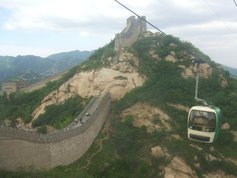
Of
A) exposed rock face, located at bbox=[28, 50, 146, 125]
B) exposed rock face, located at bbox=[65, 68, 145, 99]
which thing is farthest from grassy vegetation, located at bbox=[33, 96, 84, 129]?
exposed rock face, located at bbox=[65, 68, 145, 99]

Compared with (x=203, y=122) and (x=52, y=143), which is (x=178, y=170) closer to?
(x=52, y=143)

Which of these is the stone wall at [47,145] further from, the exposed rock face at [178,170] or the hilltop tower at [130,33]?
the hilltop tower at [130,33]

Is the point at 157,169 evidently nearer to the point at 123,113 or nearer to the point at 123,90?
the point at 123,113

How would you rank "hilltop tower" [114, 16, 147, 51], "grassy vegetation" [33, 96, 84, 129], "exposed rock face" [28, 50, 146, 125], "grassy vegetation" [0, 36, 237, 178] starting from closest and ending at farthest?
"grassy vegetation" [0, 36, 237, 178]
"grassy vegetation" [33, 96, 84, 129]
"exposed rock face" [28, 50, 146, 125]
"hilltop tower" [114, 16, 147, 51]

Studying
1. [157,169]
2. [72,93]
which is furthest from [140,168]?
[72,93]

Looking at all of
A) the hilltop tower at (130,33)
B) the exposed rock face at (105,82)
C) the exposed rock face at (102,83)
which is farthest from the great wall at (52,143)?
the hilltop tower at (130,33)

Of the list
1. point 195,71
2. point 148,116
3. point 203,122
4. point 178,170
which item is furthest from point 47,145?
point 195,71

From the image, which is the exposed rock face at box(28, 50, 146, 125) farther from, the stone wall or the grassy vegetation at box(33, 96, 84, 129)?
the stone wall
